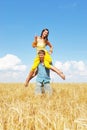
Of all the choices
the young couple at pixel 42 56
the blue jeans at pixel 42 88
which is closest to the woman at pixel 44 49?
the young couple at pixel 42 56

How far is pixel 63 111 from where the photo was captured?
182 inches

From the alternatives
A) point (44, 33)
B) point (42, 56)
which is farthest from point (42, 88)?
point (44, 33)

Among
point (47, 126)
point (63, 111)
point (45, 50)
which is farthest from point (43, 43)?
point (47, 126)

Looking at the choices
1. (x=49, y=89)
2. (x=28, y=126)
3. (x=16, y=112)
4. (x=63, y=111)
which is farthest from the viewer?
(x=49, y=89)

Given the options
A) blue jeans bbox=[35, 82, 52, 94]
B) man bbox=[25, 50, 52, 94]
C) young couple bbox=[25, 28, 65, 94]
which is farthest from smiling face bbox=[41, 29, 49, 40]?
blue jeans bbox=[35, 82, 52, 94]

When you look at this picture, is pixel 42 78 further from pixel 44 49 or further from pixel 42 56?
pixel 44 49

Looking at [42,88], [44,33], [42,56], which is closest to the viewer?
[42,56]

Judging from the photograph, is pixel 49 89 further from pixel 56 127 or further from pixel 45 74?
pixel 56 127

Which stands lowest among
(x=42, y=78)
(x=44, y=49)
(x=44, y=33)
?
(x=42, y=78)

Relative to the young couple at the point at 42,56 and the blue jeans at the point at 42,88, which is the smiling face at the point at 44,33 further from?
the blue jeans at the point at 42,88

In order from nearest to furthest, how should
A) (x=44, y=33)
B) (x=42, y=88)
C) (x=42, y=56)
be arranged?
(x=42, y=56)
(x=42, y=88)
(x=44, y=33)

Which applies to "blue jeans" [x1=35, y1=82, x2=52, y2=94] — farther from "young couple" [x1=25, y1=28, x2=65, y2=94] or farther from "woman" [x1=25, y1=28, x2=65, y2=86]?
"woman" [x1=25, y1=28, x2=65, y2=86]

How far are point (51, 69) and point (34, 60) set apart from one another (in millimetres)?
434

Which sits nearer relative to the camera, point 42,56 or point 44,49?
point 42,56
